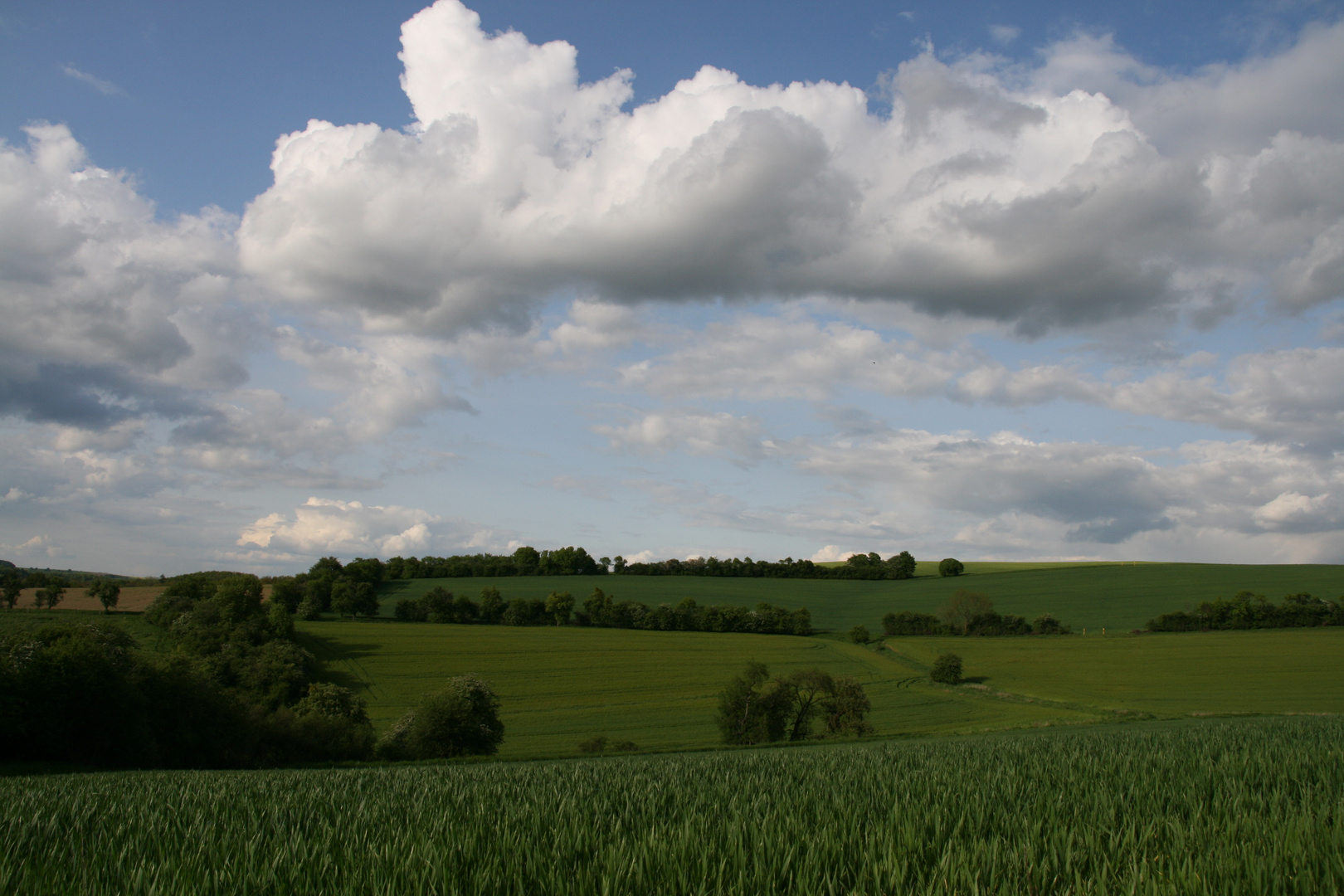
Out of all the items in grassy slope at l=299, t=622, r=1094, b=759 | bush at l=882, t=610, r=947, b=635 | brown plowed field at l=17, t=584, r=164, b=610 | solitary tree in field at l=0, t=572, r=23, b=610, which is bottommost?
grassy slope at l=299, t=622, r=1094, b=759

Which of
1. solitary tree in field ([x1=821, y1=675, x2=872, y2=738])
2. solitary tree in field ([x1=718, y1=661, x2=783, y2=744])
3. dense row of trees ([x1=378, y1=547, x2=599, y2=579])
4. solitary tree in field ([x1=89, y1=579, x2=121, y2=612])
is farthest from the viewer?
dense row of trees ([x1=378, y1=547, x2=599, y2=579])

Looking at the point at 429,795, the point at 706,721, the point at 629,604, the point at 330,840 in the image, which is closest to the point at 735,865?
the point at 330,840

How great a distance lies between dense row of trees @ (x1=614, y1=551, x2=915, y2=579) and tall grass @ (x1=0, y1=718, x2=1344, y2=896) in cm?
12386

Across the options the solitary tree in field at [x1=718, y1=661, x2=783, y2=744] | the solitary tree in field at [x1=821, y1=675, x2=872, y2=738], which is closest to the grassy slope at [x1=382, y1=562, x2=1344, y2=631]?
the solitary tree in field at [x1=821, y1=675, x2=872, y2=738]

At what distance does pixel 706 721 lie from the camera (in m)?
54.1

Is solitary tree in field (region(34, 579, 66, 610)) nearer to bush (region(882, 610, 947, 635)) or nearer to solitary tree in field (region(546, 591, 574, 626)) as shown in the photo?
solitary tree in field (region(546, 591, 574, 626))

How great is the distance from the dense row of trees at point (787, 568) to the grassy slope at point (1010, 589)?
4.64 meters

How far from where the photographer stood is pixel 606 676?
68.4 metres

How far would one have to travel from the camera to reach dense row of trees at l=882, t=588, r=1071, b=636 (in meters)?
88.1

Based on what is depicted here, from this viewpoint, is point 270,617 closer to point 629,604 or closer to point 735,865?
point 629,604

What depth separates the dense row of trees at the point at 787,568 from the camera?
426 ft

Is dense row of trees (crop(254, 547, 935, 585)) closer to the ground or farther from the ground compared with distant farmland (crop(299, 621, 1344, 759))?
farther from the ground

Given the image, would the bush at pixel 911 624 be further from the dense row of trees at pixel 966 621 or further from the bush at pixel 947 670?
the bush at pixel 947 670

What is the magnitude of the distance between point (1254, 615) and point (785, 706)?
70.3 metres
